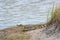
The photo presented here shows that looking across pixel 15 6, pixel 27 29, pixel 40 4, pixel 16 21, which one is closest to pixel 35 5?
pixel 40 4

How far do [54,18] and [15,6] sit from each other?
170 cm

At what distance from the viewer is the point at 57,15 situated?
3.57 meters

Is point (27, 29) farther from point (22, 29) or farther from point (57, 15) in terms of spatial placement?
point (57, 15)

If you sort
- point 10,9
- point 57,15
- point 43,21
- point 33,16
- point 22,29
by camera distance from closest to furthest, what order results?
point 57,15 → point 22,29 → point 43,21 → point 33,16 → point 10,9

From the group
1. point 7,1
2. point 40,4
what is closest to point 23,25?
point 40,4

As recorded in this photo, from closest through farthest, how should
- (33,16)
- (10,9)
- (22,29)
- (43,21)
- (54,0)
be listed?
(22,29) → (43,21) → (33,16) → (10,9) → (54,0)

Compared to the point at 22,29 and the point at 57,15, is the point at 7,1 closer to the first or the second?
the point at 22,29

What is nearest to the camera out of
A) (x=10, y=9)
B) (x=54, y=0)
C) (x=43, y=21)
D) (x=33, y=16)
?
(x=43, y=21)

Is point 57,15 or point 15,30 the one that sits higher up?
point 57,15

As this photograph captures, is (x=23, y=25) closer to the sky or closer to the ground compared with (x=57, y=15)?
closer to the ground

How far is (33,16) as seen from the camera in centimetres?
465

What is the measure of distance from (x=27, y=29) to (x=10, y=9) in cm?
113

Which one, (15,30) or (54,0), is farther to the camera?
(54,0)

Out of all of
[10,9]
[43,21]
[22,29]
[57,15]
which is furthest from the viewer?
[10,9]
